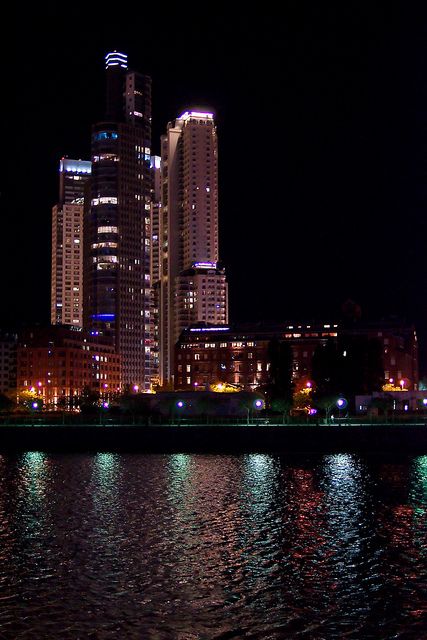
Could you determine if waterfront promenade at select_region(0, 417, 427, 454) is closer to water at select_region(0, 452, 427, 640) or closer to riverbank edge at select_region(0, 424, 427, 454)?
riverbank edge at select_region(0, 424, 427, 454)

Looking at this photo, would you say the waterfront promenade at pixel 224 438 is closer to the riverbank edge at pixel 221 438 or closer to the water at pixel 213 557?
the riverbank edge at pixel 221 438

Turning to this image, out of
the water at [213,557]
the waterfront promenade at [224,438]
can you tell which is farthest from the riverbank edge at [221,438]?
the water at [213,557]

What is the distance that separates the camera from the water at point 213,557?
1039 inches

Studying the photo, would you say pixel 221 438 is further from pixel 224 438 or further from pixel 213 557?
pixel 213 557

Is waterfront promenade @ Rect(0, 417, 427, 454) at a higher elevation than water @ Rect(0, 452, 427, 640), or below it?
higher

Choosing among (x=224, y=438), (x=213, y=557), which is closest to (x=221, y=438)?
(x=224, y=438)

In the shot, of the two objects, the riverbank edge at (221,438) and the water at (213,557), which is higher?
the riverbank edge at (221,438)

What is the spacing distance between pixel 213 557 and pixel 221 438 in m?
63.6

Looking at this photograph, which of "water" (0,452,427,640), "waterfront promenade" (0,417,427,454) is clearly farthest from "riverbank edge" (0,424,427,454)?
"water" (0,452,427,640)

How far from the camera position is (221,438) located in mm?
99500

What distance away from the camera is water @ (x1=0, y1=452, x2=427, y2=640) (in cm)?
2639

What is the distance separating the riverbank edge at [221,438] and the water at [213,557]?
91.7 ft

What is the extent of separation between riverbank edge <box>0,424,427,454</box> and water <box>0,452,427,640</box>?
2796cm

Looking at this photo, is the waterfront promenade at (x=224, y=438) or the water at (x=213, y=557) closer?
the water at (x=213, y=557)
